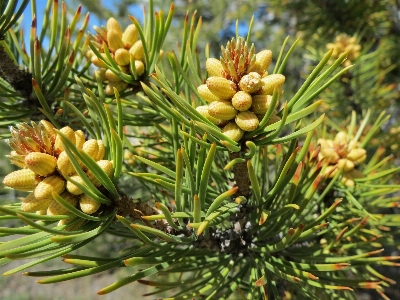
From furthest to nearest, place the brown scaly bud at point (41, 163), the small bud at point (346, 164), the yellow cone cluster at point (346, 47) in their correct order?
1. the yellow cone cluster at point (346, 47)
2. the small bud at point (346, 164)
3. the brown scaly bud at point (41, 163)

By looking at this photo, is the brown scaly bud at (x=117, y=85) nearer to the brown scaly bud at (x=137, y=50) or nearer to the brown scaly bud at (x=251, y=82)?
the brown scaly bud at (x=137, y=50)

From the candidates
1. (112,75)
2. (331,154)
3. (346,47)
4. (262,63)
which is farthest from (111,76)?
(346,47)

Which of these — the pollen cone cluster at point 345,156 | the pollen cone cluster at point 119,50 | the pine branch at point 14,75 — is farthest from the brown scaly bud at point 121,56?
the pollen cone cluster at point 345,156

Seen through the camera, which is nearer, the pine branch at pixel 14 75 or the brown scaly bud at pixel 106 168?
the brown scaly bud at pixel 106 168

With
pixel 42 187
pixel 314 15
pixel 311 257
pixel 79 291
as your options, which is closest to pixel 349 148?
pixel 311 257

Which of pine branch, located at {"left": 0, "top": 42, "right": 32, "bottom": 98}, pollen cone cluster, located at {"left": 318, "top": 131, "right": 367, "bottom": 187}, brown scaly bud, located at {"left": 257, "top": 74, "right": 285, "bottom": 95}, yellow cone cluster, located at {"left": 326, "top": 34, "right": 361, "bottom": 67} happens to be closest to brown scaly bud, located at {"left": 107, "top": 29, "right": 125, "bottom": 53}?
pine branch, located at {"left": 0, "top": 42, "right": 32, "bottom": 98}

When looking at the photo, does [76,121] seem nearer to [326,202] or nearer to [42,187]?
[42,187]

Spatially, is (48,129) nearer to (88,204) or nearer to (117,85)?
(88,204)

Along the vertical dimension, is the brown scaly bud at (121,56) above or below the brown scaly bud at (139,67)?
above
